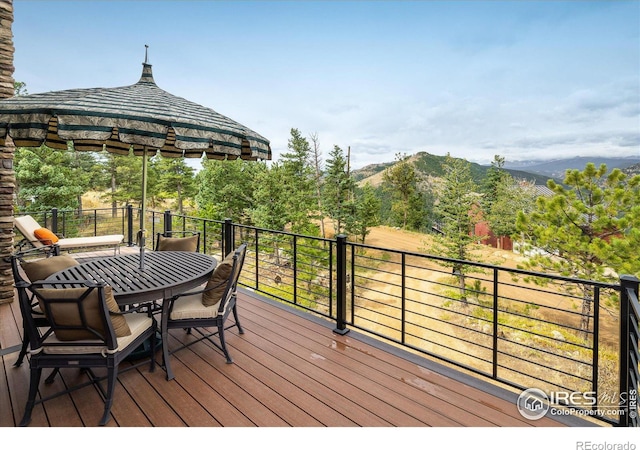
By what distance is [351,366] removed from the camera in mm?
2738

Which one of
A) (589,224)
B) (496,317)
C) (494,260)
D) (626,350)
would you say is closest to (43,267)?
(496,317)

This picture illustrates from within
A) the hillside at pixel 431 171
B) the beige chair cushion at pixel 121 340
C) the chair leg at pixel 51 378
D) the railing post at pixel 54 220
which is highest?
the hillside at pixel 431 171

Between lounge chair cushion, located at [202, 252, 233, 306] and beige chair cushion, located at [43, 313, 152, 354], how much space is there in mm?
449

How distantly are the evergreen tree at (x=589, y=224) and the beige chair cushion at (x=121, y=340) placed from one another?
11.9m

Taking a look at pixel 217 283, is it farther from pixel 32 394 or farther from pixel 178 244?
pixel 178 244

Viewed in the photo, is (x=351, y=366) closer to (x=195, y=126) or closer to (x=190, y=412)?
(x=190, y=412)

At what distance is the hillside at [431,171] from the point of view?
106ft

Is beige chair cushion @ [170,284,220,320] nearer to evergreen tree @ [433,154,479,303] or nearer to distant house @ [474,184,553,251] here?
evergreen tree @ [433,154,479,303]

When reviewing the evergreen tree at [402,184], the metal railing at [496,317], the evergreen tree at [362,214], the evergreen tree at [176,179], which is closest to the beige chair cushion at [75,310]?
the metal railing at [496,317]

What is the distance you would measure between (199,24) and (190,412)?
10.1 m

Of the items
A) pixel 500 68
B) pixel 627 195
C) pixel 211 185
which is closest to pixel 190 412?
pixel 627 195

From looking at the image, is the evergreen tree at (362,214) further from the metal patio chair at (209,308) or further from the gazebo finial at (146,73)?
the metal patio chair at (209,308)

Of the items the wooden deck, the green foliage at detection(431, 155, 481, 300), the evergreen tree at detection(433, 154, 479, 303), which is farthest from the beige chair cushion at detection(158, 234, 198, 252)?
the green foliage at detection(431, 155, 481, 300)

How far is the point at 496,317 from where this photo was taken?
2.49m
